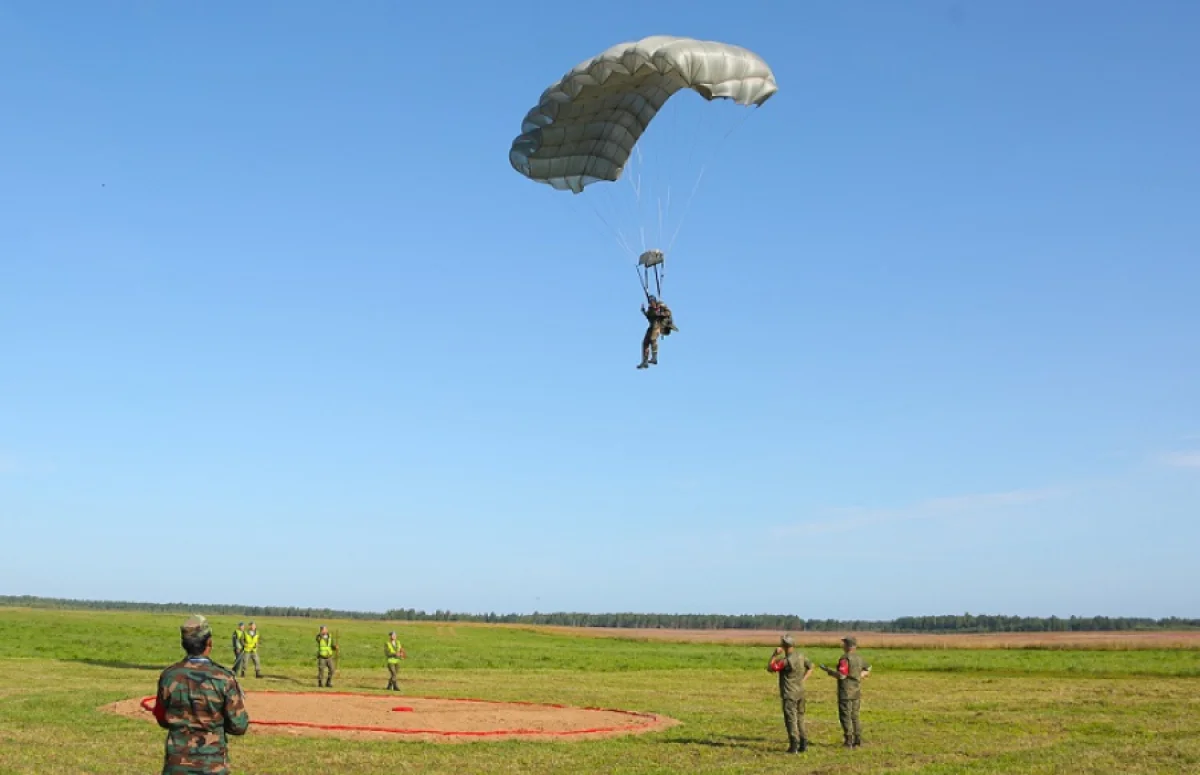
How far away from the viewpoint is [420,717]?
864 inches

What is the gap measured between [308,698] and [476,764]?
394 inches

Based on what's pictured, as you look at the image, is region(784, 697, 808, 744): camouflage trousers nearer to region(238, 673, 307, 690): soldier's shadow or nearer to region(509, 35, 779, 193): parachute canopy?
region(509, 35, 779, 193): parachute canopy

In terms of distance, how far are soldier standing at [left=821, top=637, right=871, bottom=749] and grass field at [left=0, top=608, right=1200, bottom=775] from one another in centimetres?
53

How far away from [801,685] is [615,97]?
547 inches

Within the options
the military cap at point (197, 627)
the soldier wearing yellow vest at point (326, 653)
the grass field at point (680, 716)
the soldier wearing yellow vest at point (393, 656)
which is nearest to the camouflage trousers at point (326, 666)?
the soldier wearing yellow vest at point (326, 653)

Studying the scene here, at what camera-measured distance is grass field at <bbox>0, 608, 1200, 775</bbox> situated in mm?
16250

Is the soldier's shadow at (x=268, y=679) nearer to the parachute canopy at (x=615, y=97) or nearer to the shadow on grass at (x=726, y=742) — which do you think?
the shadow on grass at (x=726, y=742)

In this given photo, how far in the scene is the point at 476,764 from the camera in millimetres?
16281

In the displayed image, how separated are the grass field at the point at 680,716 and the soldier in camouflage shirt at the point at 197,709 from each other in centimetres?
738

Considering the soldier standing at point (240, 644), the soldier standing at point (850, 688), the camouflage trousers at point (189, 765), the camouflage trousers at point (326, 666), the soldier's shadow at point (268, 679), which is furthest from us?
the soldier standing at point (240, 644)

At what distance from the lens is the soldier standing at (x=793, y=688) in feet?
58.6

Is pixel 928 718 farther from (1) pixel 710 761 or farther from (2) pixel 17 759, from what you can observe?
(2) pixel 17 759

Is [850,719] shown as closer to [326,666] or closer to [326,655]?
[326,655]

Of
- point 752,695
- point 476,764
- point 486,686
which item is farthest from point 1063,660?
point 476,764
